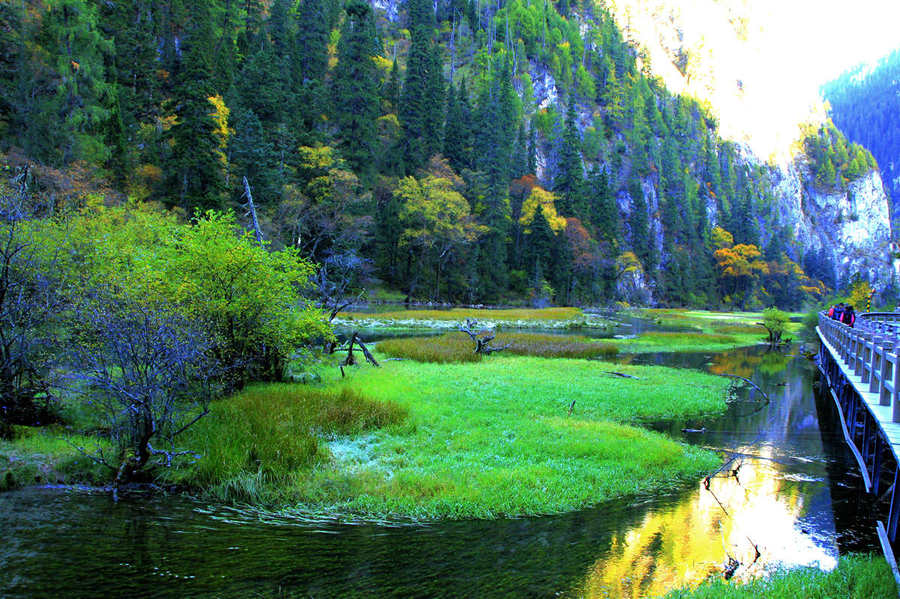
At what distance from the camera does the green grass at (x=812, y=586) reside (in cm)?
765

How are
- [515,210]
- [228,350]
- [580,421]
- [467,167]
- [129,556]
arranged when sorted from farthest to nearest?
[515,210] < [467,167] < [228,350] < [580,421] < [129,556]

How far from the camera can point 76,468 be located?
38.9ft

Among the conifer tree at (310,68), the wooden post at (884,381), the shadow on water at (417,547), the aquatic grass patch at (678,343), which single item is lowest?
the shadow on water at (417,547)

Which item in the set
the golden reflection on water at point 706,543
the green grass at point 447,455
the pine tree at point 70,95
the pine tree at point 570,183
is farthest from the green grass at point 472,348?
the pine tree at point 570,183

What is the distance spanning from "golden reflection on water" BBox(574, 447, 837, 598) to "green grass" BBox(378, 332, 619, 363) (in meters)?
18.1

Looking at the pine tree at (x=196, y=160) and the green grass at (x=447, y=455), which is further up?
the pine tree at (x=196, y=160)

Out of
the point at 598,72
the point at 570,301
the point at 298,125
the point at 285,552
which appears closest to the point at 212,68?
the point at 298,125

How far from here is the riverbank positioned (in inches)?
441

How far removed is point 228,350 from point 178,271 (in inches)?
119

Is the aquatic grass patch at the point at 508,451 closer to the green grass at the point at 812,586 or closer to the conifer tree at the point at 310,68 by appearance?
the green grass at the point at 812,586

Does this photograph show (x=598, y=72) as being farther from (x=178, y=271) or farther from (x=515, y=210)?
(x=178, y=271)

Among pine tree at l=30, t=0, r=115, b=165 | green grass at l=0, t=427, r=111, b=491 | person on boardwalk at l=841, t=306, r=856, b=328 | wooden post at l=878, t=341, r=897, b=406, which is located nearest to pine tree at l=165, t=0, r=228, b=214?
pine tree at l=30, t=0, r=115, b=165

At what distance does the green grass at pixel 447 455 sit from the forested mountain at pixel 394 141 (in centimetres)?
1850

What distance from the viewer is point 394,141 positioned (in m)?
89.4
